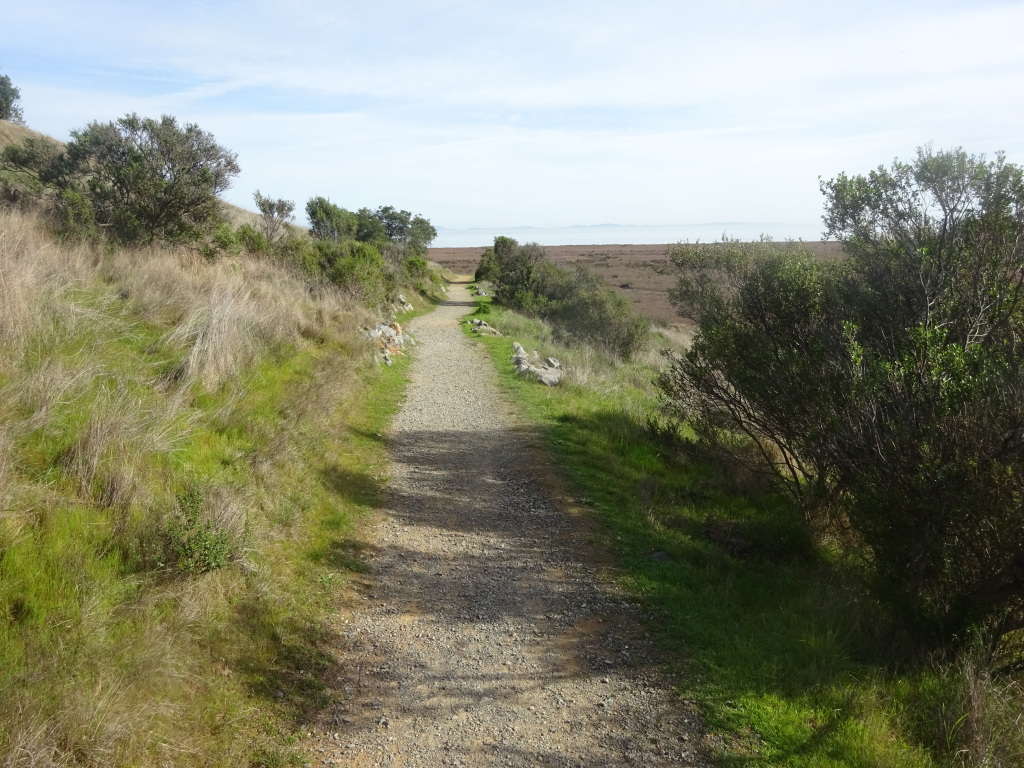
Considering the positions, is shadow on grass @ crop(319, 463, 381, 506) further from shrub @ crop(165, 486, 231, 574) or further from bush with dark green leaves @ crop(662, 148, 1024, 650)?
bush with dark green leaves @ crop(662, 148, 1024, 650)

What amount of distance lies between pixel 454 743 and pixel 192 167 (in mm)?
14206

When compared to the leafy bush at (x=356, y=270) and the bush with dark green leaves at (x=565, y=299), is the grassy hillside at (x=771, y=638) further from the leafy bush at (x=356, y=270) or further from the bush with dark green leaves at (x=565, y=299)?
the bush with dark green leaves at (x=565, y=299)

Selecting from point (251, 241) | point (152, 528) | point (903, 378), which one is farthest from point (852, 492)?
point (251, 241)

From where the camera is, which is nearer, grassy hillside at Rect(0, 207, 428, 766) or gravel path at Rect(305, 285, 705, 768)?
grassy hillside at Rect(0, 207, 428, 766)

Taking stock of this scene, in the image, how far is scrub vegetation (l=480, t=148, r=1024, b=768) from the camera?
159 inches

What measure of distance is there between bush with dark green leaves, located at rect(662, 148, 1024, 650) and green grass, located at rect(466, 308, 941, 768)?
0.56 meters

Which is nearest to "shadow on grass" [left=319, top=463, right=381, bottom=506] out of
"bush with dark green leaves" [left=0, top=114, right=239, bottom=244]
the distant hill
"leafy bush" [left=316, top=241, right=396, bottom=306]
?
"bush with dark green leaves" [left=0, top=114, right=239, bottom=244]

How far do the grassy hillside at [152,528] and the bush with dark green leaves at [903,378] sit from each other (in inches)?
176

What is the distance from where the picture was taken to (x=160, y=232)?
1340 cm

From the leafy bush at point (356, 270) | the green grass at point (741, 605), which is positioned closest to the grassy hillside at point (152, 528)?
the green grass at point (741, 605)

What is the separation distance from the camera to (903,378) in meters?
5.32

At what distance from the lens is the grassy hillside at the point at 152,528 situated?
314 centimetres

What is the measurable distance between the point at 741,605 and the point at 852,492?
1.46 metres

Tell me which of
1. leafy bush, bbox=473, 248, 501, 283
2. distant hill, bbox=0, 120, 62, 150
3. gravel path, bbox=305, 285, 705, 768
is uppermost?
distant hill, bbox=0, 120, 62, 150
